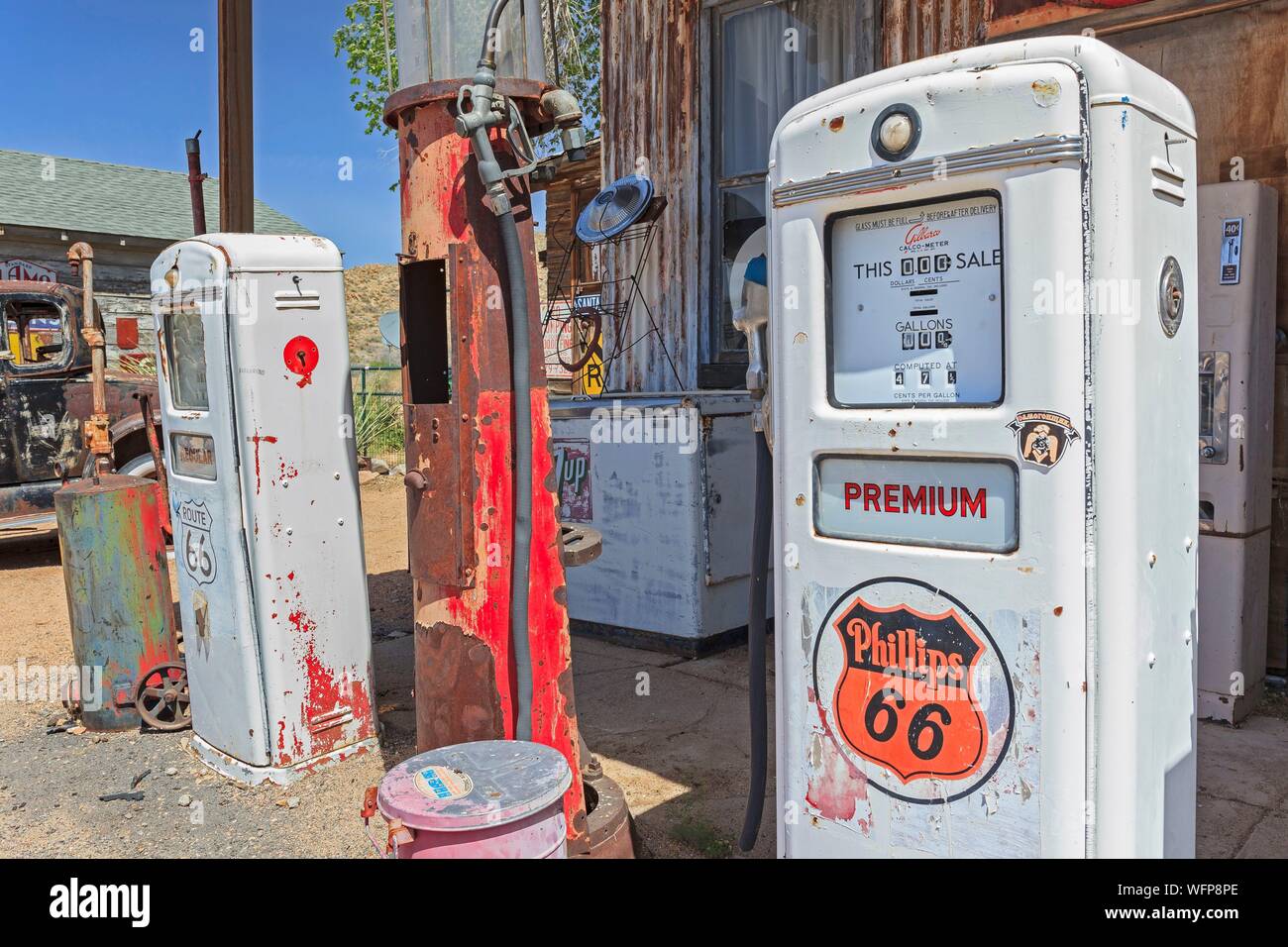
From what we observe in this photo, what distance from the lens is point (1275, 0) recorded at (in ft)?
13.6

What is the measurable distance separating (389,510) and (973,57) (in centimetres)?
1042

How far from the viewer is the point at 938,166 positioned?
204 cm

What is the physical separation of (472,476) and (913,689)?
4.48ft

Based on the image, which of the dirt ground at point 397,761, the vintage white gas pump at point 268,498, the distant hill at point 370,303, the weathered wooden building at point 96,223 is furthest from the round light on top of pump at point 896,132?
the distant hill at point 370,303

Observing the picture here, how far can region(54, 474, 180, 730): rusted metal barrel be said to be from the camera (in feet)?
15.4

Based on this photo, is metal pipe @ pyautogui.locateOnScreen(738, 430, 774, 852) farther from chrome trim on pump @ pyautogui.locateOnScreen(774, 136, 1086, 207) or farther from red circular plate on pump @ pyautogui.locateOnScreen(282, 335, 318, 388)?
red circular plate on pump @ pyautogui.locateOnScreen(282, 335, 318, 388)

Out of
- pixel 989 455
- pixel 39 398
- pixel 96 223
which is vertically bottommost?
pixel 989 455

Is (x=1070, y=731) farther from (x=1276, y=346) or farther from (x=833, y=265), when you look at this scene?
(x=1276, y=346)

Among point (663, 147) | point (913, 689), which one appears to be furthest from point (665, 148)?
point (913, 689)

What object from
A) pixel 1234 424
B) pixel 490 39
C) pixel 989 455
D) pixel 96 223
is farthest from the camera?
pixel 96 223

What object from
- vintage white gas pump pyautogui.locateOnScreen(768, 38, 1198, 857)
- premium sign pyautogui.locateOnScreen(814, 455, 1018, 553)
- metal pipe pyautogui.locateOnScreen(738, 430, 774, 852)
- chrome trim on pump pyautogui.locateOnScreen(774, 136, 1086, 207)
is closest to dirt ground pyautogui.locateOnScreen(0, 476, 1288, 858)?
metal pipe pyautogui.locateOnScreen(738, 430, 774, 852)

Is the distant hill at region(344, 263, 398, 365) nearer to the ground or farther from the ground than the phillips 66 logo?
farther from the ground

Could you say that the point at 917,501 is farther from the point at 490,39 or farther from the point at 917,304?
the point at 490,39
